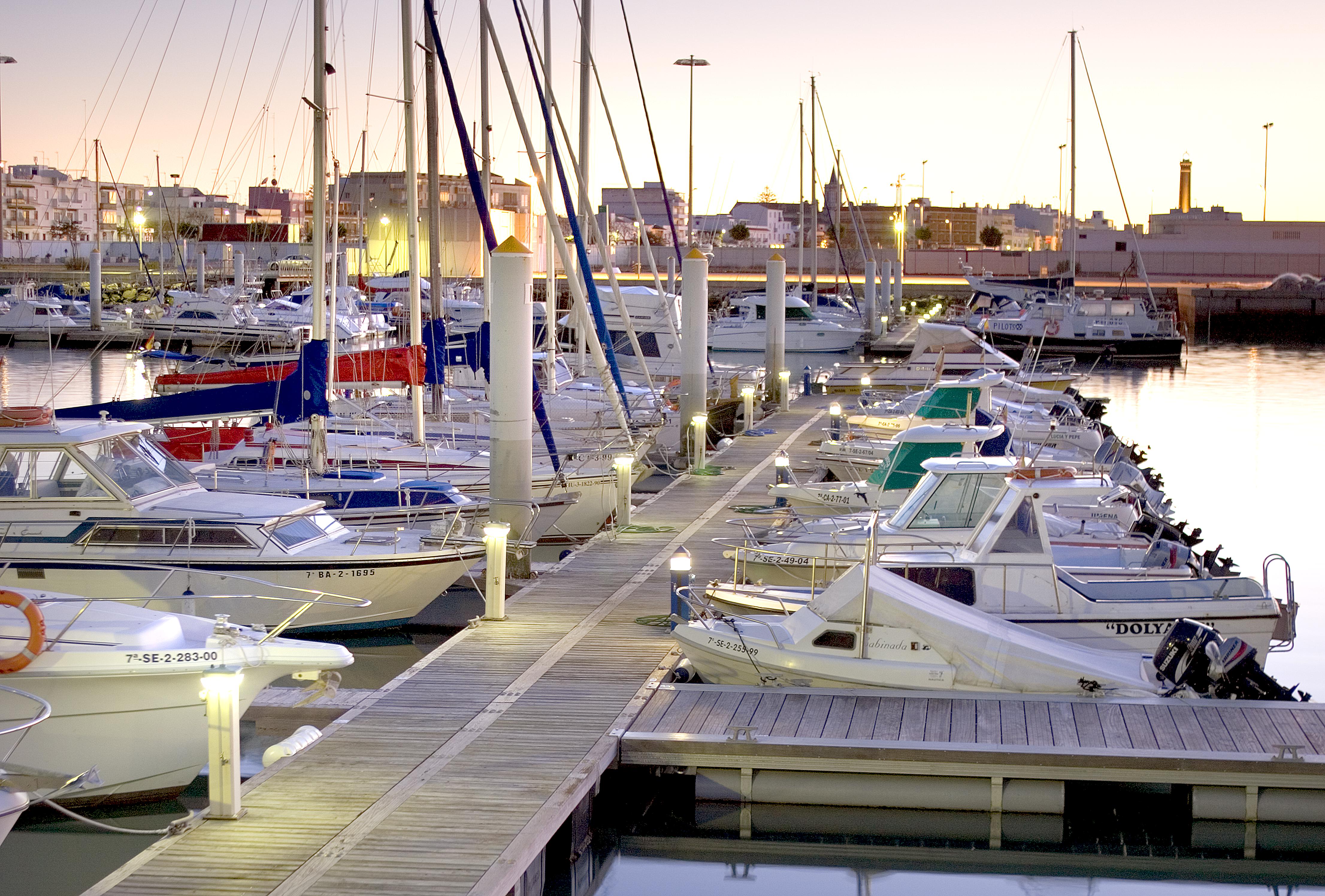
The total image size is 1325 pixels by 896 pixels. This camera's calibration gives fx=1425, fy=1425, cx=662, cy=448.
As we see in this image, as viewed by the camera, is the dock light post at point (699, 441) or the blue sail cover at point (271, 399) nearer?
the blue sail cover at point (271, 399)

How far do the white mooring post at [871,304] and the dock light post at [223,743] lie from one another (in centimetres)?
5236

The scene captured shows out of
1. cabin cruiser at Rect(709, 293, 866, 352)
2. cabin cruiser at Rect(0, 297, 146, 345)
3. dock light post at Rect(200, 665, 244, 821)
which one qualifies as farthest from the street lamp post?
dock light post at Rect(200, 665, 244, 821)

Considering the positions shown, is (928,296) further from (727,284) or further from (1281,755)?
(1281,755)

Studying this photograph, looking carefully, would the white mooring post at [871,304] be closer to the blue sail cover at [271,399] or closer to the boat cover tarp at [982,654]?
the blue sail cover at [271,399]

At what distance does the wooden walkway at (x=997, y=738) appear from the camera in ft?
33.8

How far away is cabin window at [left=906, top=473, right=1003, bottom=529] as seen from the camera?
14828 millimetres

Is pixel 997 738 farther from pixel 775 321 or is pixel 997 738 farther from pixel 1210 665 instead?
pixel 775 321

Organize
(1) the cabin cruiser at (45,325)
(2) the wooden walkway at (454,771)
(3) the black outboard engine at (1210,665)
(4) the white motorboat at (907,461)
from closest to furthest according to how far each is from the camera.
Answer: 1. (2) the wooden walkway at (454,771)
2. (3) the black outboard engine at (1210,665)
3. (4) the white motorboat at (907,461)
4. (1) the cabin cruiser at (45,325)

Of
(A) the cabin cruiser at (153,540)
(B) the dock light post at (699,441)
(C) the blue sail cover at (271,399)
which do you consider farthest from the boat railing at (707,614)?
(B) the dock light post at (699,441)

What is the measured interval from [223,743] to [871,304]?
55.0 meters

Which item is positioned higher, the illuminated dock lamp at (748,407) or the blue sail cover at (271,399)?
the blue sail cover at (271,399)

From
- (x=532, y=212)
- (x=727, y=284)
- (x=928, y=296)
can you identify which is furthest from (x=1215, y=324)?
(x=532, y=212)

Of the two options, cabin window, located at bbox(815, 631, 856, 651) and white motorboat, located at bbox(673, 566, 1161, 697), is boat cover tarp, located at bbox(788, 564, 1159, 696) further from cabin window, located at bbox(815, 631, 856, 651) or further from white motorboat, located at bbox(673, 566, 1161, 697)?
cabin window, located at bbox(815, 631, 856, 651)

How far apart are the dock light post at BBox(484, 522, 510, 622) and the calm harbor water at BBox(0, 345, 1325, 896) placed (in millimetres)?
1777
